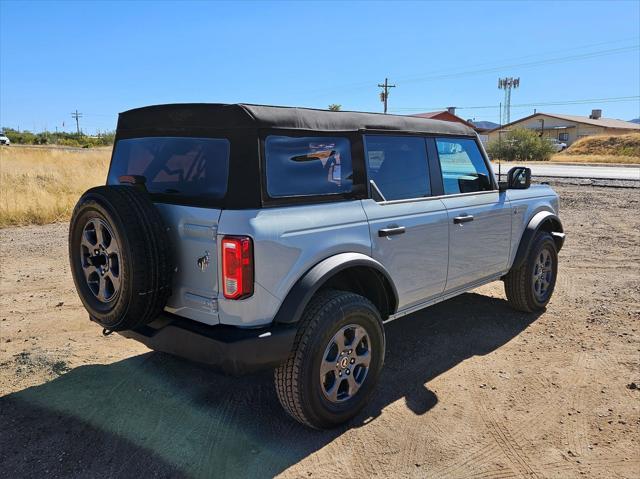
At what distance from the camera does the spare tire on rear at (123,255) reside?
271 cm

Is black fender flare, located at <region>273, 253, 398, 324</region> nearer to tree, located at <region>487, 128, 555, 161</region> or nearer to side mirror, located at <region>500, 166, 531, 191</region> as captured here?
side mirror, located at <region>500, 166, 531, 191</region>

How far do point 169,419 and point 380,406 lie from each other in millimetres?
1356

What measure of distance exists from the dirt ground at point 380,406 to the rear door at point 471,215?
70 centimetres

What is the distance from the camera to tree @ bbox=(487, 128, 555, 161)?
46.0m

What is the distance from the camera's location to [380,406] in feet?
Answer: 11.3

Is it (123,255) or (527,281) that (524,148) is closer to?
(527,281)

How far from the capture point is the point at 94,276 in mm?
3061

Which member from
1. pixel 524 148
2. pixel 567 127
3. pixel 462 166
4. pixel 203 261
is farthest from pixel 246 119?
pixel 567 127

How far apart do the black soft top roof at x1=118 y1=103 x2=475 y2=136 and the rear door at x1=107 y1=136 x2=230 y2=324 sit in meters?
Result: 0.10

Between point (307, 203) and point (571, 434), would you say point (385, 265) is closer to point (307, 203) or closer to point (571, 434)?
point (307, 203)

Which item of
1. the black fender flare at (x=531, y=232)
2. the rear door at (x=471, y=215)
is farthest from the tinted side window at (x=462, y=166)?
the black fender flare at (x=531, y=232)


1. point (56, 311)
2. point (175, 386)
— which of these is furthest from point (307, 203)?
point (56, 311)

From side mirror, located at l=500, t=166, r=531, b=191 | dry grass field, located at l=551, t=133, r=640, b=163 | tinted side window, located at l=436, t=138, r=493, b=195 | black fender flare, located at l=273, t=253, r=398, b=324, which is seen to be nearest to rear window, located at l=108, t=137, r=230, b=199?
black fender flare, located at l=273, t=253, r=398, b=324

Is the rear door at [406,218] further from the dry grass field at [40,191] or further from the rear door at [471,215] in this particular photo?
the dry grass field at [40,191]
